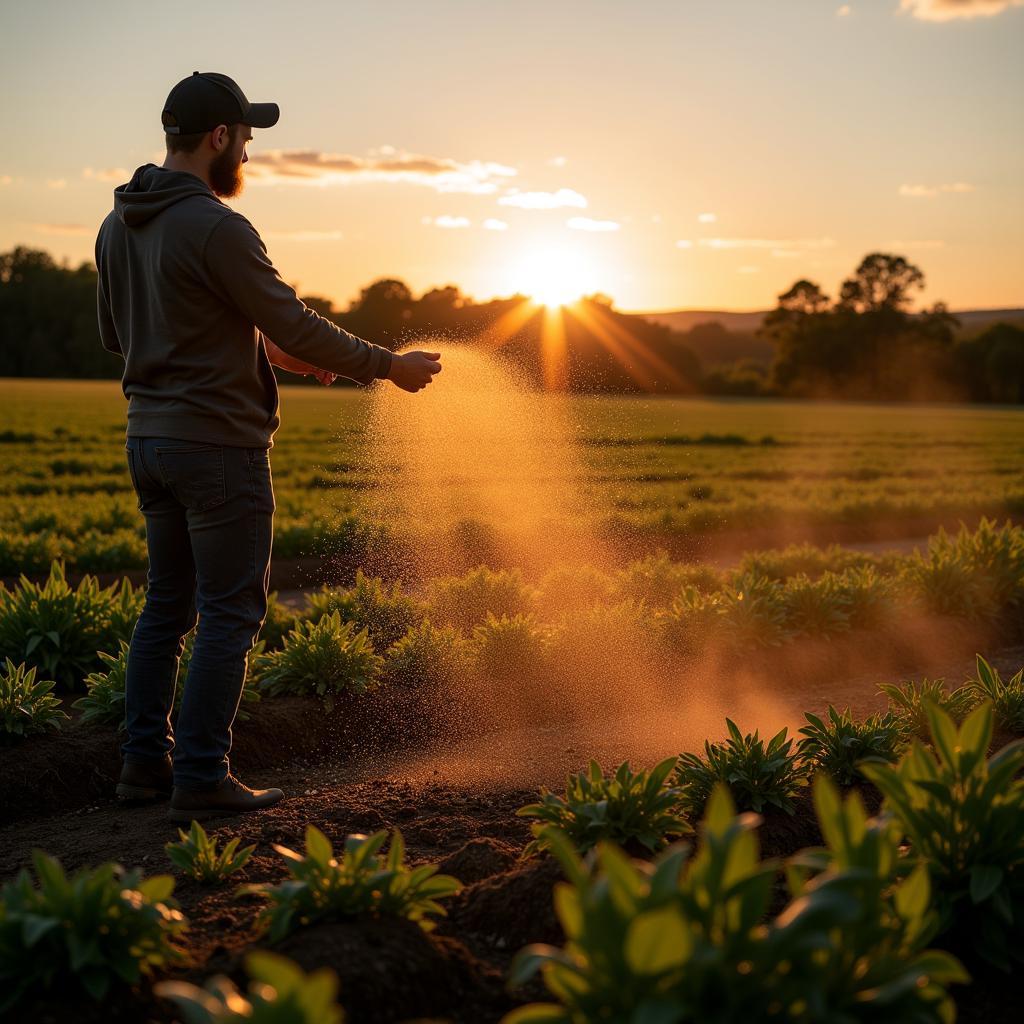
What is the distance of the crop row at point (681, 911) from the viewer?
155 centimetres

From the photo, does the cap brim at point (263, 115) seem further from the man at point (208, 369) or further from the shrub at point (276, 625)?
the shrub at point (276, 625)

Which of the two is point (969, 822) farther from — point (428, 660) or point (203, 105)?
point (428, 660)

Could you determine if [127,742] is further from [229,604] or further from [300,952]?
[300,952]

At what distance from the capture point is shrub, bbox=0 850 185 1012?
197 cm

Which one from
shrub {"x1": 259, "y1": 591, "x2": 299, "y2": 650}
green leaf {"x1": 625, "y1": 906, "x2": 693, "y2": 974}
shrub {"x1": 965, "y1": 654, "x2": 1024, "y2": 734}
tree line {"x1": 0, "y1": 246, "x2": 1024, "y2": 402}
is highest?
tree line {"x1": 0, "y1": 246, "x2": 1024, "y2": 402}

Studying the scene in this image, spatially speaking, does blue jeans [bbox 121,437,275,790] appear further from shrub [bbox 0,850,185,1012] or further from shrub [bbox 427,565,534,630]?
shrub [bbox 427,565,534,630]

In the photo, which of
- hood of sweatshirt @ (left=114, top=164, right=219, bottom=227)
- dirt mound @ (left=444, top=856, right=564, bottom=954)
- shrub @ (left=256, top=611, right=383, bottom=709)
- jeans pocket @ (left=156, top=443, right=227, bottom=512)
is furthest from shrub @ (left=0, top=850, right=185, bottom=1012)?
shrub @ (left=256, top=611, right=383, bottom=709)

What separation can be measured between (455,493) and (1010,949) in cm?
1082

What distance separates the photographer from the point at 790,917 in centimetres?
160

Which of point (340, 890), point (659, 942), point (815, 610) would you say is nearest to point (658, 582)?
point (815, 610)

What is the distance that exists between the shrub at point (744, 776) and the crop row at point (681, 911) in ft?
1.41

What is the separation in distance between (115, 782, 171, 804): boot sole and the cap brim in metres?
2.32

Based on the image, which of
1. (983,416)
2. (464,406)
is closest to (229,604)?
(464,406)

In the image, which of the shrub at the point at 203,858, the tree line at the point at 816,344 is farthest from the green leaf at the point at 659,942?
the tree line at the point at 816,344
